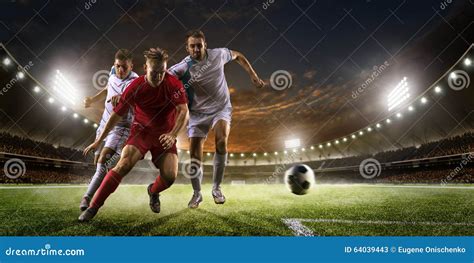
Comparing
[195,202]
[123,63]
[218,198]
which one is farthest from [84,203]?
[123,63]

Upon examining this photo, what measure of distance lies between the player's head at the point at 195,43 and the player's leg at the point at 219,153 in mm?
1159

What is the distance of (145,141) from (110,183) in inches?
26.6

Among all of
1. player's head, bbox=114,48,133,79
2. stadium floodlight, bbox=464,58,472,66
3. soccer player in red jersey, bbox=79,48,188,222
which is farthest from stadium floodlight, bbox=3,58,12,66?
stadium floodlight, bbox=464,58,472,66

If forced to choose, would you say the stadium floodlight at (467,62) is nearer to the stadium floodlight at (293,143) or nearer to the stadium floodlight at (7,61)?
the stadium floodlight at (293,143)

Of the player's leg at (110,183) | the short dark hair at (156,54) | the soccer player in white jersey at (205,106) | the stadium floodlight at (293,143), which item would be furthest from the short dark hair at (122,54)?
the stadium floodlight at (293,143)

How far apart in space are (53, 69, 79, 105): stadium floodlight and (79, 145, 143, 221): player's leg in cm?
2073

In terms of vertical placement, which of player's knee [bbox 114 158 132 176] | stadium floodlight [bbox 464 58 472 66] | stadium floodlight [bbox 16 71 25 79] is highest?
stadium floodlight [bbox 464 58 472 66]

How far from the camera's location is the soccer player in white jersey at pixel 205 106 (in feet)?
16.1

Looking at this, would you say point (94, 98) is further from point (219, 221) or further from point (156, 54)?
point (219, 221)

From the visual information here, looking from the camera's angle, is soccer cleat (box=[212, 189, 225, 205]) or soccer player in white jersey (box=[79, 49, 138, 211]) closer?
soccer player in white jersey (box=[79, 49, 138, 211])

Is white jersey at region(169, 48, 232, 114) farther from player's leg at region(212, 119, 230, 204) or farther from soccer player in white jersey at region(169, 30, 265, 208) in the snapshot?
player's leg at region(212, 119, 230, 204)

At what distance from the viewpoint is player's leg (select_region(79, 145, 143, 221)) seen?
11.7ft

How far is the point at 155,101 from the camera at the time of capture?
13.4 ft

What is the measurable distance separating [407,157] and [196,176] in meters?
26.3
